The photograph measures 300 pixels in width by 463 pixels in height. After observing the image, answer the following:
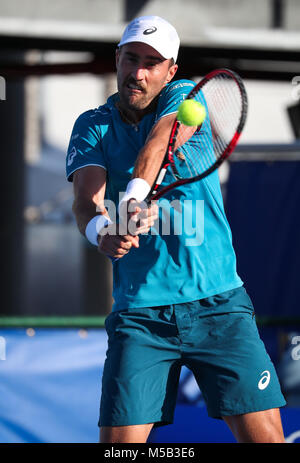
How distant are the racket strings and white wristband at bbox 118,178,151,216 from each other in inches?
11.2

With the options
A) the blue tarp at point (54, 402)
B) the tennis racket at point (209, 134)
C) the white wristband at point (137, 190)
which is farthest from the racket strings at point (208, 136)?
the blue tarp at point (54, 402)

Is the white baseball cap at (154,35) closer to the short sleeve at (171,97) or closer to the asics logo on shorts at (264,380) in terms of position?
the short sleeve at (171,97)

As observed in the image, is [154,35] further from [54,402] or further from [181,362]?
[54,402]

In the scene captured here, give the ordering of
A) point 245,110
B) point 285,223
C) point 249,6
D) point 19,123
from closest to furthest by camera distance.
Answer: point 245,110 → point 285,223 → point 249,6 → point 19,123

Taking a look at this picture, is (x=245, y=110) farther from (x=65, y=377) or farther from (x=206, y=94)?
(x=65, y=377)

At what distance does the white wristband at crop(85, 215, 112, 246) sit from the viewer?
9.34 ft

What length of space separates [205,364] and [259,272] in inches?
111

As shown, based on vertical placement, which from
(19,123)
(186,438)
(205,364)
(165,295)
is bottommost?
(186,438)

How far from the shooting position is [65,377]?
441 centimetres

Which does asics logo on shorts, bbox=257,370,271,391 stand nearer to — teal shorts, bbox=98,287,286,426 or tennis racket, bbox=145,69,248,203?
teal shorts, bbox=98,287,286,426

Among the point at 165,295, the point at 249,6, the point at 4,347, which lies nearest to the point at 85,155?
the point at 165,295

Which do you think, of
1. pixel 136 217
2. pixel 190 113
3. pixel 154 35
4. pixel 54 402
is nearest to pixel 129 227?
pixel 136 217

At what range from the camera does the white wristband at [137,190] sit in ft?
8.89

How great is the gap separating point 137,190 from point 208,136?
0.56 meters
